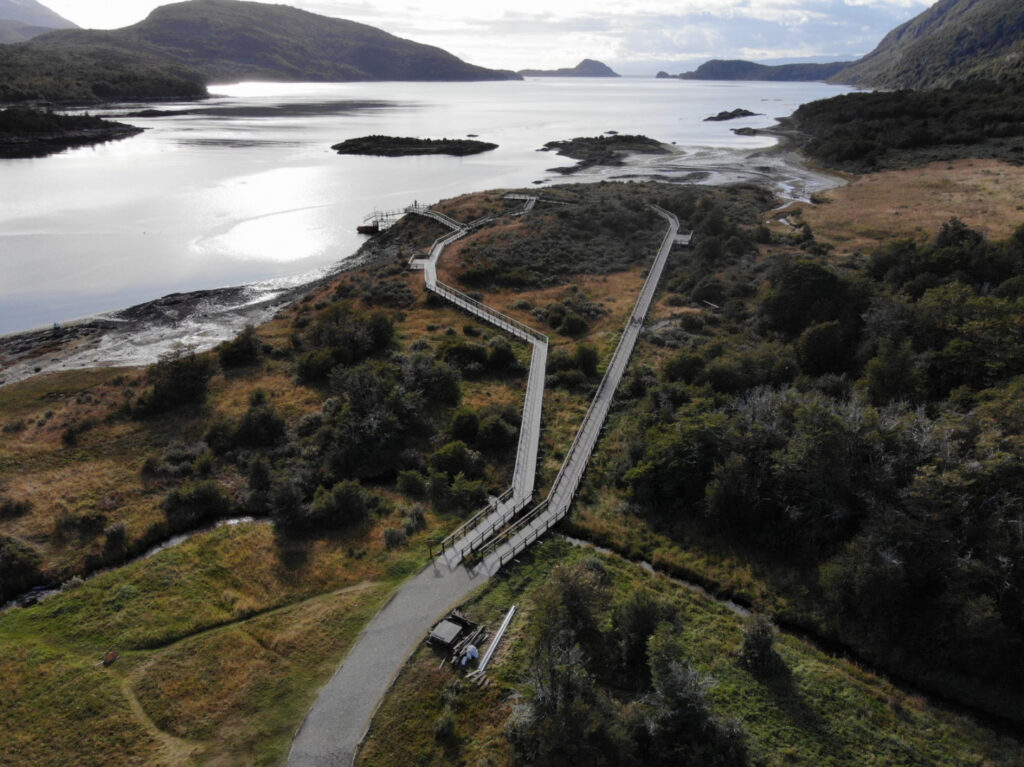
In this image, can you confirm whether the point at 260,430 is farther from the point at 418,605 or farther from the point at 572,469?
the point at 572,469

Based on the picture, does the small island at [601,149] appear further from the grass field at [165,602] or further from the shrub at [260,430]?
the grass field at [165,602]

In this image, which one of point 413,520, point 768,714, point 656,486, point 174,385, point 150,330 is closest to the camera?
point 768,714

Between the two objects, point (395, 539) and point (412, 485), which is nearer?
point (395, 539)

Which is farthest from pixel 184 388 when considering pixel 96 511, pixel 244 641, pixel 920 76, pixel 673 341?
pixel 920 76

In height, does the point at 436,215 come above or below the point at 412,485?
above

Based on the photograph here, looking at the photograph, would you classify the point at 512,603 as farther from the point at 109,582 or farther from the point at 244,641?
the point at 109,582

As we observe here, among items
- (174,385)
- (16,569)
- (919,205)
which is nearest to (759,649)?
(16,569)

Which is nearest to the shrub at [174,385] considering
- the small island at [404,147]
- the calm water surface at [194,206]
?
the calm water surface at [194,206]

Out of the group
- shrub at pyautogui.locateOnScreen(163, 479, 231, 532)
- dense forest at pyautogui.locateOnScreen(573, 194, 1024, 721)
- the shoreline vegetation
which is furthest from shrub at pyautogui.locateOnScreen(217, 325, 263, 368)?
dense forest at pyautogui.locateOnScreen(573, 194, 1024, 721)
